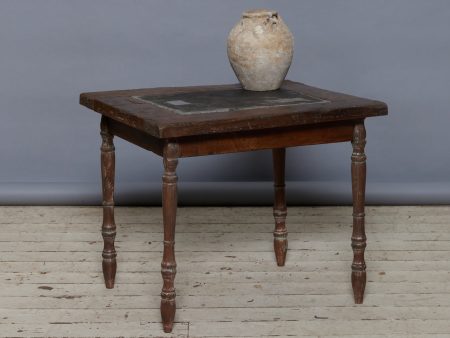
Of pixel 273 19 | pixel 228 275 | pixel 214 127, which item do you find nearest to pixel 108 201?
pixel 228 275

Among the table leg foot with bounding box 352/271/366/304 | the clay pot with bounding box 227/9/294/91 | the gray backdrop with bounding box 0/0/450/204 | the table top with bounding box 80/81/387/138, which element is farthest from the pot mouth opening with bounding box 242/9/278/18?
the gray backdrop with bounding box 0/0/450/204

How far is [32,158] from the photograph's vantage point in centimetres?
542

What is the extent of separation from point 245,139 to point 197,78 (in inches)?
67.5

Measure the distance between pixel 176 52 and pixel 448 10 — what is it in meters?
1.41

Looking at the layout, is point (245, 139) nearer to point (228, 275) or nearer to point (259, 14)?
→ point (259, 14)

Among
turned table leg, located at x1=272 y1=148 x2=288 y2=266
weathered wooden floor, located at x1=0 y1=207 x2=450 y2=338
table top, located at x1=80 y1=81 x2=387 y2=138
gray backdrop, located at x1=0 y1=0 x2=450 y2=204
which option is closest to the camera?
table top, located at x1=80 y1=81 x2=387 y2=138

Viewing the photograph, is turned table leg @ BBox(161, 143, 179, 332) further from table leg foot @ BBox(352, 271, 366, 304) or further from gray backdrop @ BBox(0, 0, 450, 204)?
gray backdrop @ BBox(0, 0, 450, 204)

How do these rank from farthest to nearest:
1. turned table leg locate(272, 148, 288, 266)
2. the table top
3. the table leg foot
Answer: turned table leg locate(272, 148, 288, 266) < the table leg foot < the table top

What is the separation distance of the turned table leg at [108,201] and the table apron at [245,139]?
56mm

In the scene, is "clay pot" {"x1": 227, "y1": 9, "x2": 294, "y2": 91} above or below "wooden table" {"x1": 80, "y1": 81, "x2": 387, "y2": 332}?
above

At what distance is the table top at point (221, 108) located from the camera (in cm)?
354

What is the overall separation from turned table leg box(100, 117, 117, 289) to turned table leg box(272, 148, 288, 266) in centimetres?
73

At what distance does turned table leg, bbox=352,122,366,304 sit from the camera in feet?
12.6

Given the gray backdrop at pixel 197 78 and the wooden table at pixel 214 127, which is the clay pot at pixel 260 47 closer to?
the wooden table at pixel 214 127
